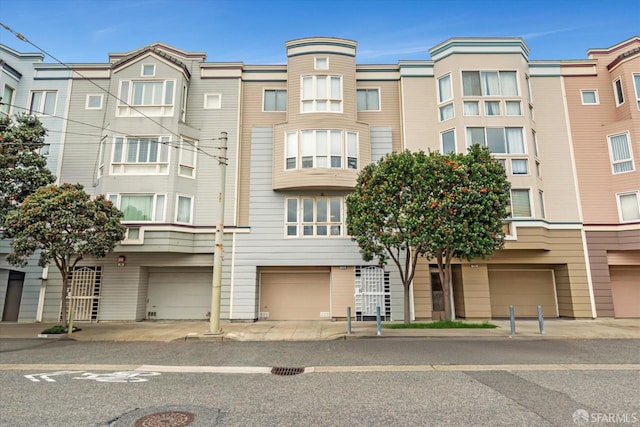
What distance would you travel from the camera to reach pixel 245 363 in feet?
28.7

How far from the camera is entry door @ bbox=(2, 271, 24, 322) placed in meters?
16.4

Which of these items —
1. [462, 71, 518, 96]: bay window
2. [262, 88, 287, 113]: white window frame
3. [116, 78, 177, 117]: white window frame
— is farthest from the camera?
[262, 88, 287, 113]: white window frame

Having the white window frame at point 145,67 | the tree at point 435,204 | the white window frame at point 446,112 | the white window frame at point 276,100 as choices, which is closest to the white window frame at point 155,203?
the white window frame at point 145,67

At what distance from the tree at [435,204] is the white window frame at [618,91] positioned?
10.5 m

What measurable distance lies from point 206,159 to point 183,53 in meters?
6.40

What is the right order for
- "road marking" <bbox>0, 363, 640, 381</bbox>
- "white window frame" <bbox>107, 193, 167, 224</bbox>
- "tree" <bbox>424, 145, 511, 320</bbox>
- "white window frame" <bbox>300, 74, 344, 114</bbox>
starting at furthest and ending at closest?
"white window frame" <bbox>300, 74, 344, 114</bbox> < "white window frame" <bbox>107, 193, 167, 224</bbox> < "tree" <bbox>424, 145, 511, 320</bbox> < "road marking" <bbox>0, 363, 640, 381</bbox>

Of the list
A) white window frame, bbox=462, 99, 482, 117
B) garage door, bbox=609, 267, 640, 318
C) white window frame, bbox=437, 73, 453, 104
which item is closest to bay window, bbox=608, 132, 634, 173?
garage door, bbox=609, 267, 640, 318

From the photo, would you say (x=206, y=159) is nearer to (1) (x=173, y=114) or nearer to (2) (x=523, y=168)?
(1) (x=173, y=114)

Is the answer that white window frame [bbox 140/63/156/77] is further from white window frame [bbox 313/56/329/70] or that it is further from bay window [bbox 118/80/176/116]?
white window frame [bbox 313/56/329/70]

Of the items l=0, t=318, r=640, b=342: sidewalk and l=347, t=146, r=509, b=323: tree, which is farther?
l=347, t=146, r=509, b=323: tree

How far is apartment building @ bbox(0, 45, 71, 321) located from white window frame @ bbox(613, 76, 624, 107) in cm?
2845

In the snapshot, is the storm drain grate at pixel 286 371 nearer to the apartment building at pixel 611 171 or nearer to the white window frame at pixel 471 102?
the white window frame at pixel 471 102

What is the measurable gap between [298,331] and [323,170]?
24.1ft

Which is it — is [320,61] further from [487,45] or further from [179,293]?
[179,293]
